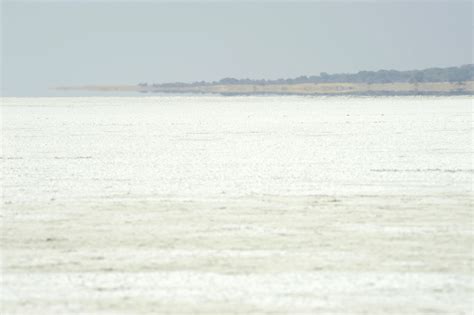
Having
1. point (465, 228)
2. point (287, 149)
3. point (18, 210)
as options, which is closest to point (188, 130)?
point (287, 149)

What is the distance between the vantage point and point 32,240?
9195 millimetres

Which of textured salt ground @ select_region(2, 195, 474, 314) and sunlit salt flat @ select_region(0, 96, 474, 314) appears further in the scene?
sunlit salt flat @ select_region(0, 96, 474, 314)

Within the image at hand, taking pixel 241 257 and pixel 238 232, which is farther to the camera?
pixel 238 232

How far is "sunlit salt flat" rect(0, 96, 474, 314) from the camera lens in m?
6.96

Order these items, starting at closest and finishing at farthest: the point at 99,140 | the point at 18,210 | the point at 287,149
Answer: the point at 18,210 < the point at 287,149 < the point at 99,140

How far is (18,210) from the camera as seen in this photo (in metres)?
11.0

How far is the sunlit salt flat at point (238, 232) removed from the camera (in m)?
6.96

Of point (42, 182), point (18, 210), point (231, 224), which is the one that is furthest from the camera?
point (42, 182)

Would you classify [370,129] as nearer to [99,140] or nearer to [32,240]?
[99,140]

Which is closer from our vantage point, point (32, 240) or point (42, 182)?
point (32, 240)

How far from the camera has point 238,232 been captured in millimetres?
9461

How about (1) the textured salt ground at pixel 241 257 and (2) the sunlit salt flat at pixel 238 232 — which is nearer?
(1) the textured salt ground at pixel 241 257

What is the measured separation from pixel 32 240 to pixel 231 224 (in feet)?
6.11

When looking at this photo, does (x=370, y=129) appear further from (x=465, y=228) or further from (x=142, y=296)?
(x=142, y=296)
